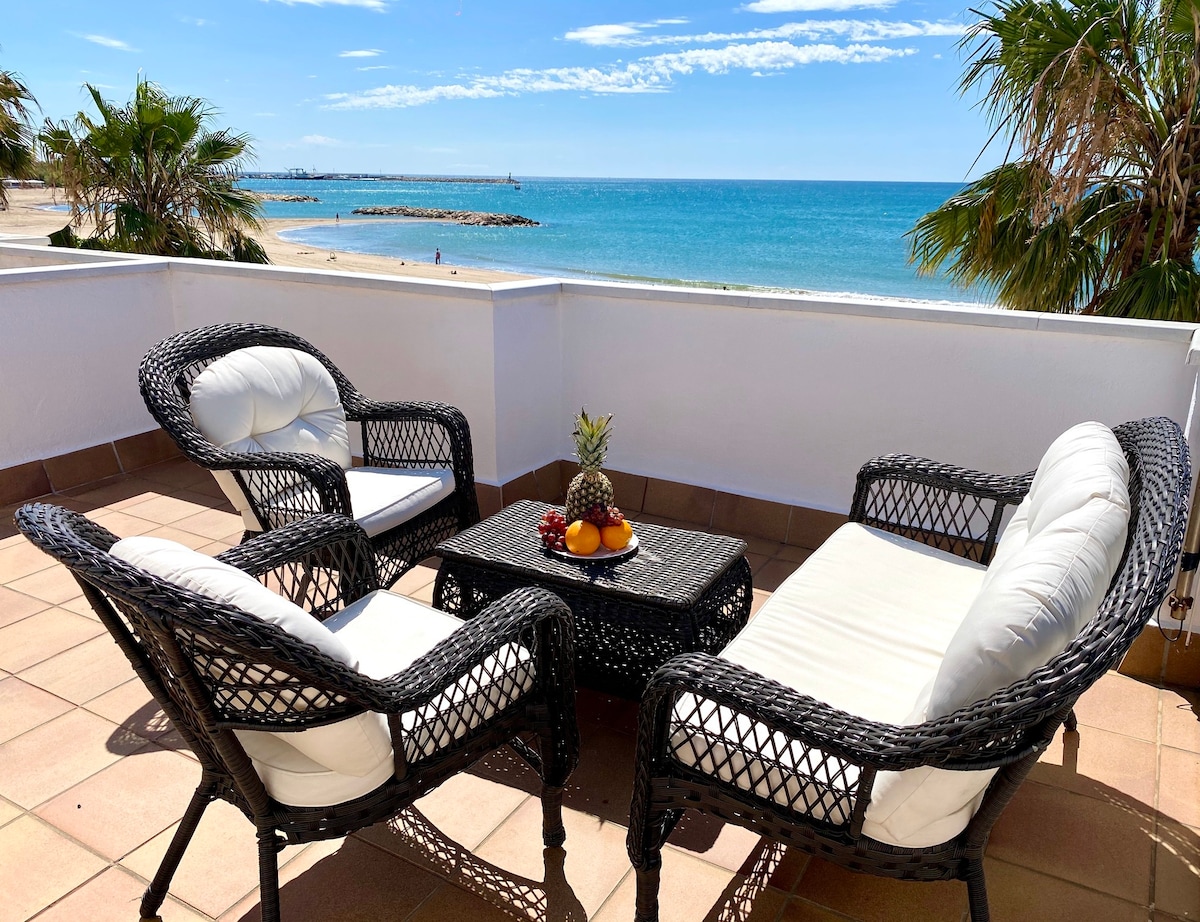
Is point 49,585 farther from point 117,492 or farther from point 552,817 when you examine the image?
point 552,817

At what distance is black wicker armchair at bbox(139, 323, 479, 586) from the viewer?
2559mm

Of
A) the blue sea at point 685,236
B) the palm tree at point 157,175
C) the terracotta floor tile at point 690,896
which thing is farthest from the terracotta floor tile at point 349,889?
the blue sea at point 685,236

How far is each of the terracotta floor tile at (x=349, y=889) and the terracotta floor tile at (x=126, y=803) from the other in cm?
37

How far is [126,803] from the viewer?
1.96m

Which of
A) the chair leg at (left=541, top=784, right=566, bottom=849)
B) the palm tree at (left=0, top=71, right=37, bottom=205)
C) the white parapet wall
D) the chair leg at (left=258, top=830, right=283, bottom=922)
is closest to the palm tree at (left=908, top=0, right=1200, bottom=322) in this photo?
the white parapet wall

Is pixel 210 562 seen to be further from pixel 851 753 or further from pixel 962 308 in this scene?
pixel 962 308

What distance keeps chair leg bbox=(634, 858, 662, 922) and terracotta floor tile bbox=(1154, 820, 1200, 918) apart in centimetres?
105

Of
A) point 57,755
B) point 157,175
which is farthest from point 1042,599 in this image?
point 157,175

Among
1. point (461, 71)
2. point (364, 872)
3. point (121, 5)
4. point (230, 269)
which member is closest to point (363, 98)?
point (461, 71)

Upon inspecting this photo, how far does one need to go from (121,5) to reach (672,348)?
141 feet

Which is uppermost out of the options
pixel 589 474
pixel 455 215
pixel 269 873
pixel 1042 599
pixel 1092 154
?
pixel 1092 154

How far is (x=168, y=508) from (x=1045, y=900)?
365 centimetres

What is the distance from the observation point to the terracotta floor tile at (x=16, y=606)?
2783 millimetres

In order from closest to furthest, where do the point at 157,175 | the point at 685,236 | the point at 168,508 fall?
the point at 168,508 → the point at 157,175 → the point at 685,236
